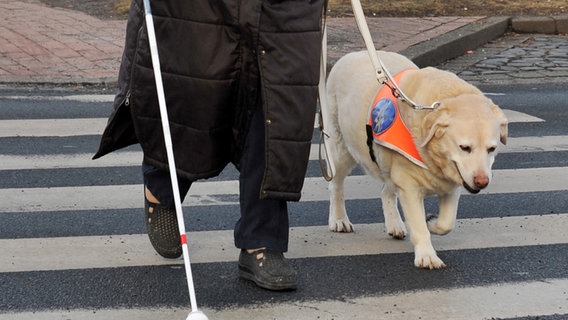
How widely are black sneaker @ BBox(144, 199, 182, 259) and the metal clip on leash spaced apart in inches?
42.6

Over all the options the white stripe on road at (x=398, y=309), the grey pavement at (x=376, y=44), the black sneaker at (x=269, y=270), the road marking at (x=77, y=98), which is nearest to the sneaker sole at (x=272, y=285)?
the black sneaker at (x=269, y=270)

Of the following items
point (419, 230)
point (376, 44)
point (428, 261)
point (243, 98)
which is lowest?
point (376, 44)

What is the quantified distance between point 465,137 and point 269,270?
0.95m

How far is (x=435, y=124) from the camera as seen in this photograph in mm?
4270

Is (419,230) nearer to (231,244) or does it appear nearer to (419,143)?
(419,143)

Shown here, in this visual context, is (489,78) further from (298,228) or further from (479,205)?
(298,228)

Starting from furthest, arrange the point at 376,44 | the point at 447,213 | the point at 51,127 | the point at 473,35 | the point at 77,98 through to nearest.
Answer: the point at 473,35, the point at 376,44, the point at 77,98, the point at 51,127, the point at 447,213

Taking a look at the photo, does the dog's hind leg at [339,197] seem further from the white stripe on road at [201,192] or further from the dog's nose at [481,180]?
the dog's nose at [481,180]

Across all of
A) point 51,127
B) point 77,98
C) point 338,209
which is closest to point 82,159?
point 51,127

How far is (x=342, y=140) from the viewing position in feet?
16.7

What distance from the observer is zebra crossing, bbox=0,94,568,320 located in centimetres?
410

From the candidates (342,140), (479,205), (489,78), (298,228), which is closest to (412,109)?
(342,140)

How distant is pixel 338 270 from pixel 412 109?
76cm

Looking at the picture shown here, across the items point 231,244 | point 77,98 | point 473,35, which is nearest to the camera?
point 231,244
